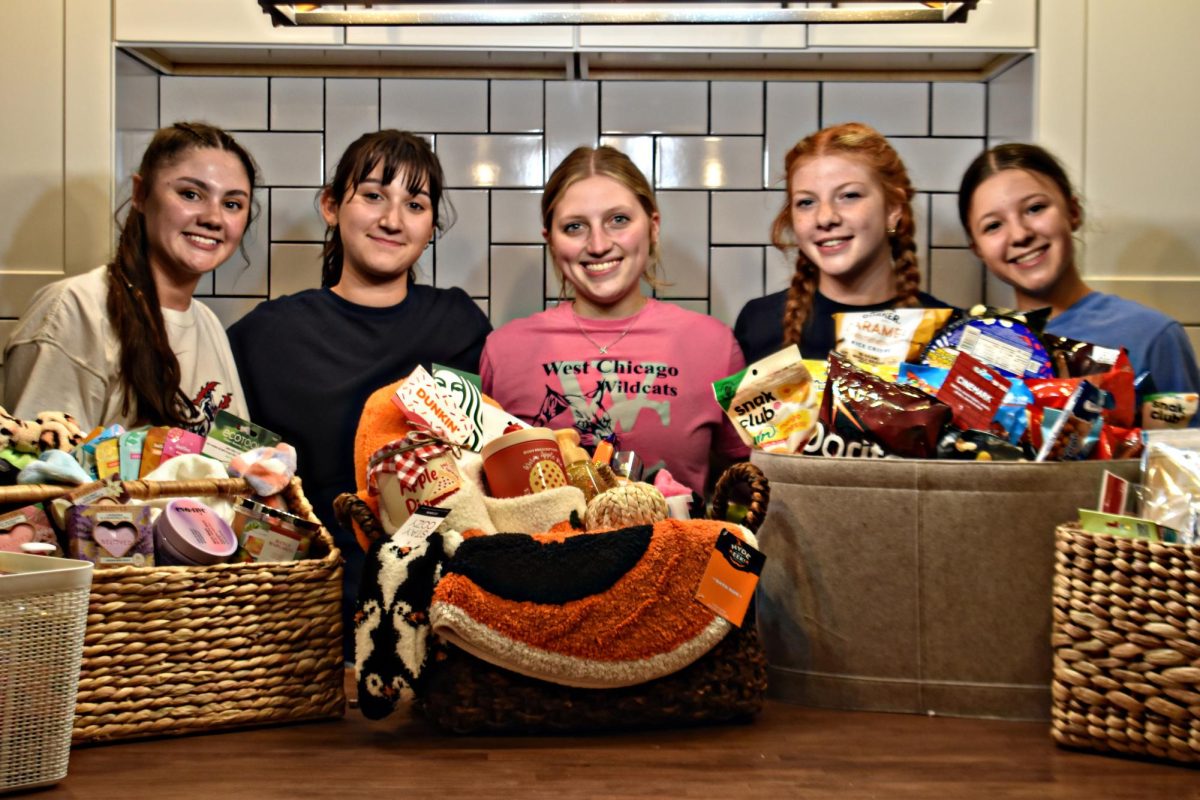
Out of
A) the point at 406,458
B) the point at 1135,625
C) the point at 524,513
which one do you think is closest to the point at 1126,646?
the point at 1135,625

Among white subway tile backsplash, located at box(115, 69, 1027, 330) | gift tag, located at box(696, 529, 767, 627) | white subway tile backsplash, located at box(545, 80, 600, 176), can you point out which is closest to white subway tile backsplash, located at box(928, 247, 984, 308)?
white subway tile backsplash, located at box(115, 69, 1027, 330)

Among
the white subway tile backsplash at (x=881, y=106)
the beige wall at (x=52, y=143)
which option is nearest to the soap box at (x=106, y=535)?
the beige wall at (x=52, y=143)

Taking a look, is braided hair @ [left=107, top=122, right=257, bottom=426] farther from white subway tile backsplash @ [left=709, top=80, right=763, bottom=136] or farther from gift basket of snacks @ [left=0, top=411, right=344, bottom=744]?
white subway tile backsplash @ [left=709, top=80, right=763, bottom=136]

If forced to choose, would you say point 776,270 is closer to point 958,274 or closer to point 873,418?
point 958,274

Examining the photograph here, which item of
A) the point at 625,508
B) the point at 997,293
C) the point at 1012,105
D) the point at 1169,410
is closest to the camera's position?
the point at 625,508

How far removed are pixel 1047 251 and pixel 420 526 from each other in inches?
43.6

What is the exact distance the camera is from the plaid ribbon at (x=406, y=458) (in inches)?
40.8

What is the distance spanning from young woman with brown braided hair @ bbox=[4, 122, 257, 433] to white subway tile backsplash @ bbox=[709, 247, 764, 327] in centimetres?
97

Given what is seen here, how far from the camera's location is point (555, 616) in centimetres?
92

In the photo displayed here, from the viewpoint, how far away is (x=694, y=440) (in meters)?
1.65

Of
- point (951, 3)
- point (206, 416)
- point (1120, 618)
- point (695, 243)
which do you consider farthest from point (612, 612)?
point (695, 243)

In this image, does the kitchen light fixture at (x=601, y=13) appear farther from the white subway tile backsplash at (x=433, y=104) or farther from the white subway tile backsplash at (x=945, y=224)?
the white subway tile backsplash at (x=945, y=224)

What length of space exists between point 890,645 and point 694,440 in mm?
656

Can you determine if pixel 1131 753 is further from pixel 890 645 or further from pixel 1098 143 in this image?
pixel 1098 143
